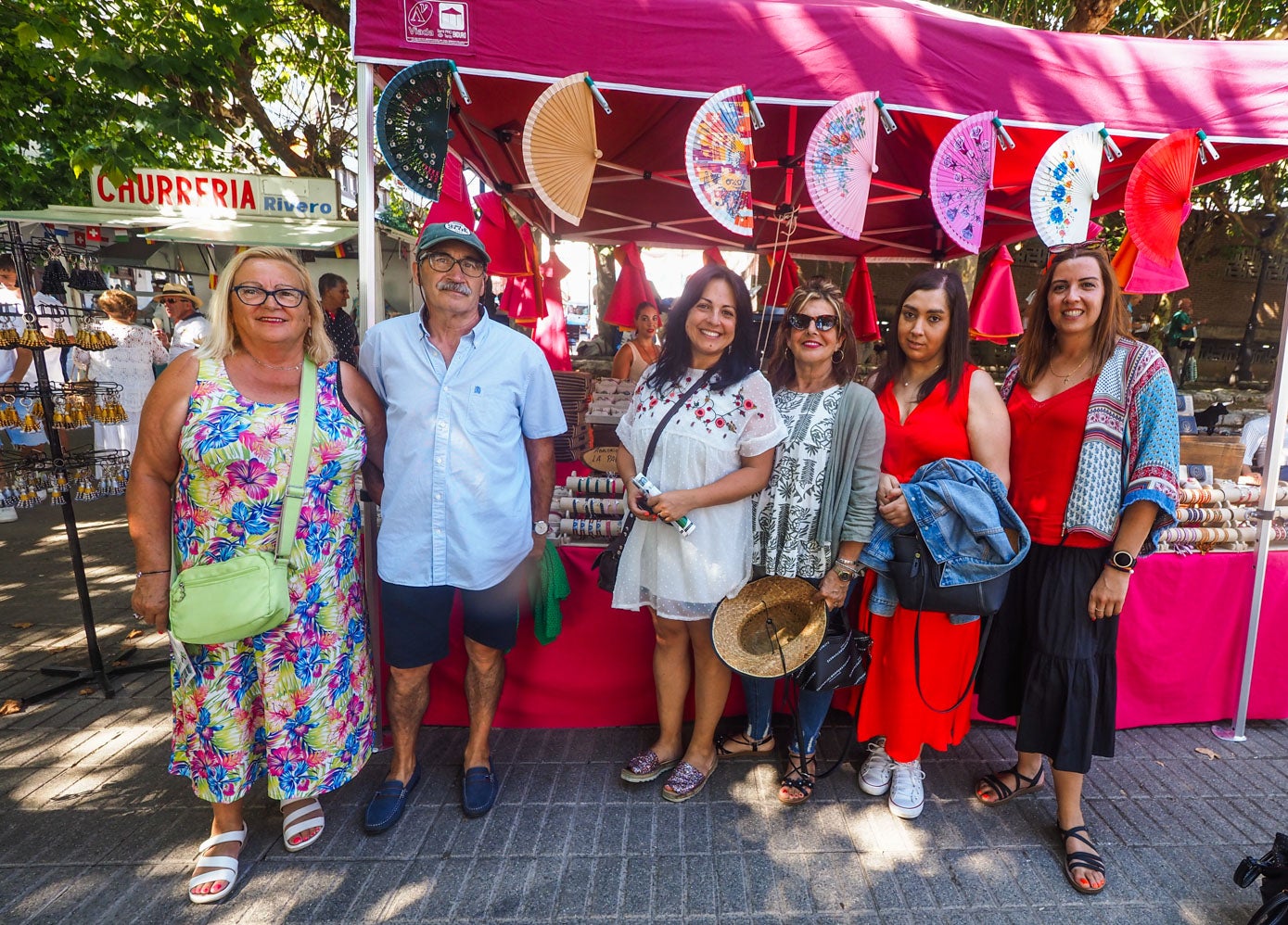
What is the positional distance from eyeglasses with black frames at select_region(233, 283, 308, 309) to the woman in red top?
1958mm

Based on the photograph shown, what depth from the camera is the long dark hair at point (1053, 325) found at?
207cm

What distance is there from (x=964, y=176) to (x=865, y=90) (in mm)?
485

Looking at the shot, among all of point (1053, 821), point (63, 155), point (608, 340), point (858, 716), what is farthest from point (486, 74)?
point (63, 155)

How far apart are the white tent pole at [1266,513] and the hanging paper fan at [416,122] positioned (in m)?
3.51

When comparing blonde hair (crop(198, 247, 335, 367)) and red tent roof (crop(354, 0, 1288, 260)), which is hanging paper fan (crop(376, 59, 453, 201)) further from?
blonde hair (crop(198, 247, 335, 367))

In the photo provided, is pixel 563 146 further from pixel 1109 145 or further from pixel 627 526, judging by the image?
pixel 1109 145

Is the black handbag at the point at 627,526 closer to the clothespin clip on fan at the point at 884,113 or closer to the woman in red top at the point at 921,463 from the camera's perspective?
the woman in red top at the point at 921,463

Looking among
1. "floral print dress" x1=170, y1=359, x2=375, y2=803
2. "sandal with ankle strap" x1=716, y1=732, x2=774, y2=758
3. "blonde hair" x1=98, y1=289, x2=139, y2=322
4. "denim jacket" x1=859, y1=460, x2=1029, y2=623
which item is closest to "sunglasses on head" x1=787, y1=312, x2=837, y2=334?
"denim jacket" x1=859, y1=460, x2=1029, y2=623

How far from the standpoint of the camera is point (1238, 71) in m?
2.52

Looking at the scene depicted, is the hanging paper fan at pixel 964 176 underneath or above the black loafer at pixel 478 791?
above

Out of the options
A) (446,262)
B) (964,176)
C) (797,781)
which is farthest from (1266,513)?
(446,262)

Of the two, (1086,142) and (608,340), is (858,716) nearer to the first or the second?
(1086,142)

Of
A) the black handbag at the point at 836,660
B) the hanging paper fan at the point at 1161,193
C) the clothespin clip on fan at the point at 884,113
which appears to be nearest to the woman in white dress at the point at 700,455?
the black handbag at the point at 836,660

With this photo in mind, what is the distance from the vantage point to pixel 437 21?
2180 mm
